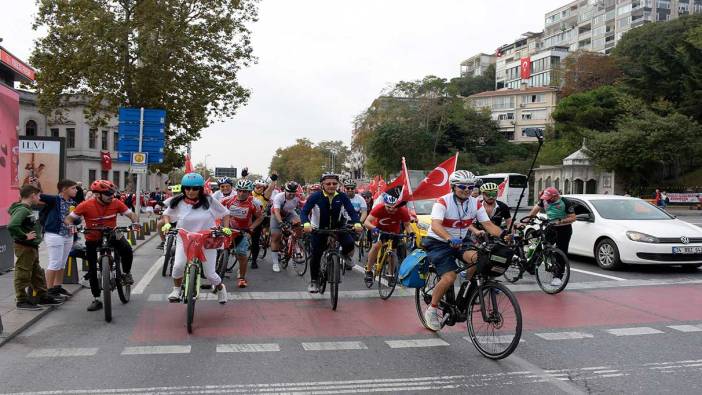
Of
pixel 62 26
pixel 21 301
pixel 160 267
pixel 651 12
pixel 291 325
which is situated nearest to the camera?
pixel 291 325

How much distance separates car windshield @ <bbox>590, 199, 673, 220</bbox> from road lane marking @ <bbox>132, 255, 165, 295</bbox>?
8.62 m

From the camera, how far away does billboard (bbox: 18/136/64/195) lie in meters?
12.4

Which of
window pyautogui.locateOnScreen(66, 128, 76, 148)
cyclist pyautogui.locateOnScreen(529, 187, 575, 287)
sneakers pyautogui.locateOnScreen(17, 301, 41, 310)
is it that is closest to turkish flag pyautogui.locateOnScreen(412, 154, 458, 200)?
cyclist pyautogui.locateOnScreen(529, 187, 575, 287)

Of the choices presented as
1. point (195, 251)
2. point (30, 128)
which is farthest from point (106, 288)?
point (30, 128)

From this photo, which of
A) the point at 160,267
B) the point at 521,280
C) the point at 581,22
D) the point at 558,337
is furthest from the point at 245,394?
the point at 581,22

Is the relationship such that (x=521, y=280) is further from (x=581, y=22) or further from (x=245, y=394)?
(x=581, y=22)

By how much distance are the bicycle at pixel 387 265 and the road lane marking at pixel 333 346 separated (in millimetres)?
2678

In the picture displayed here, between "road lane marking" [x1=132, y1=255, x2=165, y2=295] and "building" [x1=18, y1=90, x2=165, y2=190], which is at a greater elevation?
"building" [x1=18, y1=90, x2=165, y2=190]

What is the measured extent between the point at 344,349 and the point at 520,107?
89.8 metres

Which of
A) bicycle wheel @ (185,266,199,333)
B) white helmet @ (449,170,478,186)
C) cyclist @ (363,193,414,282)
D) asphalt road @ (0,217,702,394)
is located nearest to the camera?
asphalt road @ (0,217,702,394)

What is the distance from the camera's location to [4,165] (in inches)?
414

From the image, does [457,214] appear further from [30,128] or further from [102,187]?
[30,128]

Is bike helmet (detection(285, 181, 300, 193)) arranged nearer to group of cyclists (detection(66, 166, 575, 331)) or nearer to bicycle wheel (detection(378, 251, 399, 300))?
group of cyclists (detection(66, 166, 575, 331))

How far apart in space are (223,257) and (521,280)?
4986 mm
